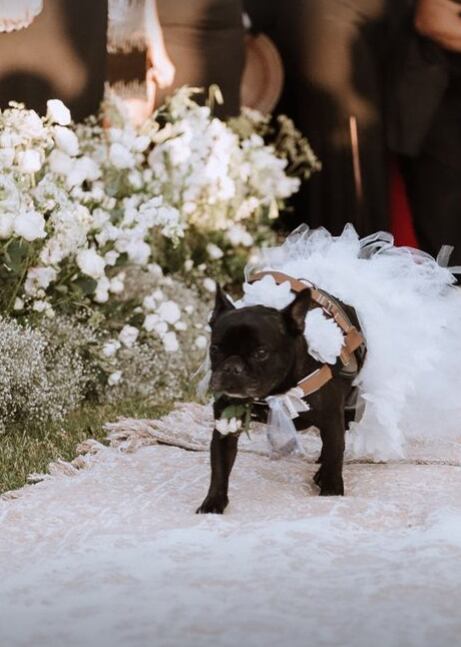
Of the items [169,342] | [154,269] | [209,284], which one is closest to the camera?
[169,342]

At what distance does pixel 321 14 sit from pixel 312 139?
0.59m

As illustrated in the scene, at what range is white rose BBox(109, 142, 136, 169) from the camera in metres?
3.91

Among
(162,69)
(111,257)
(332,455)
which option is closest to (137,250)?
(111,257)

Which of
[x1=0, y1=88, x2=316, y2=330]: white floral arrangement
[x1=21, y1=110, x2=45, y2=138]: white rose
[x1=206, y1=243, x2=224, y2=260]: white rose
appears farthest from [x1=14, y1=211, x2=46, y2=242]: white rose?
[x1=206, y1=243, x2=224, y2=260]: white rose

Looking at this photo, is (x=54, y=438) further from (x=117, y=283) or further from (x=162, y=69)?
(x=162, y=69)

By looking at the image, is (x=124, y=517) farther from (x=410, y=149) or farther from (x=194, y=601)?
(x=410, y=149)

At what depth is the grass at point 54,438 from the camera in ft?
9.81

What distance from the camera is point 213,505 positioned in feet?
8.41

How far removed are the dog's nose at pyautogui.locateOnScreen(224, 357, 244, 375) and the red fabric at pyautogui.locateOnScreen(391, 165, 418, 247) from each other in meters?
3.37

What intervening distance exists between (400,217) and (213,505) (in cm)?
334

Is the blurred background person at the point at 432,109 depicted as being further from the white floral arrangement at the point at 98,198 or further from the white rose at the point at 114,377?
the white rose at the point at 114,377

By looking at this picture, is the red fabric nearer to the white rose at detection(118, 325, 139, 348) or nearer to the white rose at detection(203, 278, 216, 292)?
the white rose at detection(203, 278, 216, 292)

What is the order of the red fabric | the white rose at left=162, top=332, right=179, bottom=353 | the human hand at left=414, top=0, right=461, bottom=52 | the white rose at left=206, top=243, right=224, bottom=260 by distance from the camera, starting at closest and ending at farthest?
1. the white rose at left=162, top=332, right=179, bottom=353
2. the white rose at left=206, top=243, right=224, bottom=260
3. the human hand at left=414, top=0, right=461, bottom=52
4. the red fabric

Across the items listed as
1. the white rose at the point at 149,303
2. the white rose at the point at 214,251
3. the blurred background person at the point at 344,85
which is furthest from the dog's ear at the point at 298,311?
the blurred background person at the point at 344,85
